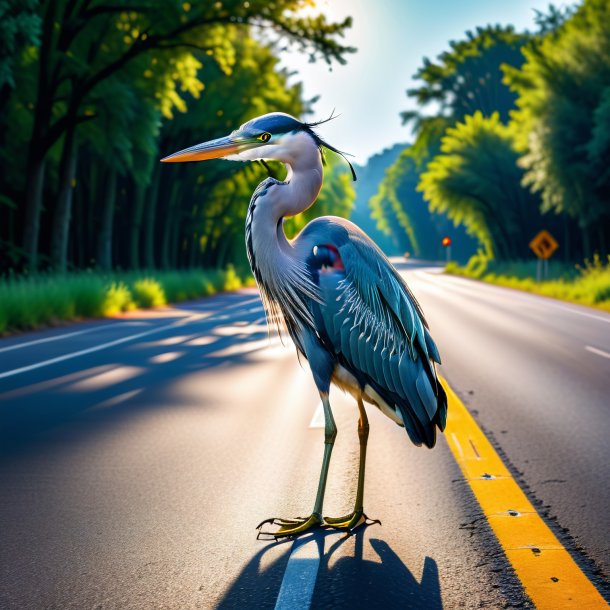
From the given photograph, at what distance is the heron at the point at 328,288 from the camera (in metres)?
3.46

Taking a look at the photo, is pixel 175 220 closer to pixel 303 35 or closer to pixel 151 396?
pixel 303 35

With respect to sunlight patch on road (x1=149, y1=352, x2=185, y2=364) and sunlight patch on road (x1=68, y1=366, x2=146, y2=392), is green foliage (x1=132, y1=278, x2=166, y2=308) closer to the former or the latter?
sunlight patch on road (x1=149, y1=352, x2=185, y2=364)

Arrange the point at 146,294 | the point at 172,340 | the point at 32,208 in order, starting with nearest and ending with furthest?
the point at 172,340 < the point at 32,208 < the point at 146,294

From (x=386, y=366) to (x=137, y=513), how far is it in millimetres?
1557

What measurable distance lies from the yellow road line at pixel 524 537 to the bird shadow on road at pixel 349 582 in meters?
0.37

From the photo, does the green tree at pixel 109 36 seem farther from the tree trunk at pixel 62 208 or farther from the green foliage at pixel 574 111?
the green foliage at pixel 574 111

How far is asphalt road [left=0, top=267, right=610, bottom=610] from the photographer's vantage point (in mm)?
3152

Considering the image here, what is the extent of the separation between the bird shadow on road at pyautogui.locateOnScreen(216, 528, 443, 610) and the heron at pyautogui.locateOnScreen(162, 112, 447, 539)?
545mm

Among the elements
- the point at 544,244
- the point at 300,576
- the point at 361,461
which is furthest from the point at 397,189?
the point at 300,576

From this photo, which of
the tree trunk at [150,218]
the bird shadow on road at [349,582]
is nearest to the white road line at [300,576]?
the bird shadow on road at [349,582]

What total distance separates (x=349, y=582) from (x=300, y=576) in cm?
20

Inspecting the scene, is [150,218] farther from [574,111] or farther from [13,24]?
[13,24]

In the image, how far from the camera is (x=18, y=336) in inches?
544

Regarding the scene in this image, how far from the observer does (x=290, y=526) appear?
3.76 m
